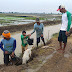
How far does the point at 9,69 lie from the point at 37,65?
80 cm

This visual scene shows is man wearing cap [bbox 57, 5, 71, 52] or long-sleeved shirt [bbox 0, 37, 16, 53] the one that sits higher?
man wearing cap [bbox 57, 5, 71, 52]

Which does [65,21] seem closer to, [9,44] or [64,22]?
[64,22]

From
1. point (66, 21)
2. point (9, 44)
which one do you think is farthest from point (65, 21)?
point (9, 44)

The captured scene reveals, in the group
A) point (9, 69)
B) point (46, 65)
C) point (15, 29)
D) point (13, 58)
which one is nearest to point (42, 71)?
point (46, 65)

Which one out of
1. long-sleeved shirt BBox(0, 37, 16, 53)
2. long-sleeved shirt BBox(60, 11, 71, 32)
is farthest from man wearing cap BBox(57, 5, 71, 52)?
long-sleeved shirt BBox(0, 37, 16, 53)

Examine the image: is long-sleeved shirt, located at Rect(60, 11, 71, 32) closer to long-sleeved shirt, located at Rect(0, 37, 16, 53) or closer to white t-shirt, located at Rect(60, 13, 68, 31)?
white t-shirt, located at Rect(60, 13, 68, 31)

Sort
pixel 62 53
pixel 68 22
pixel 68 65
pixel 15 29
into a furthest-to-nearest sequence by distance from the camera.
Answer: pixel 15 29 < pixel 62 53 < pixel 68 22 < pixel 68 65

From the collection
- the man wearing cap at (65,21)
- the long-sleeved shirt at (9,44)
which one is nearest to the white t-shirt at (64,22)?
the man wearing cap at (65,21)

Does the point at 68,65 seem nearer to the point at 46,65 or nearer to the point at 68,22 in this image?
the point at 46,65

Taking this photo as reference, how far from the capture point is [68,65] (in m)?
3.40

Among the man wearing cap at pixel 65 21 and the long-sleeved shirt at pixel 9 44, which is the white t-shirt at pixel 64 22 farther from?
the long-sleeved shirt at pixel 9 44

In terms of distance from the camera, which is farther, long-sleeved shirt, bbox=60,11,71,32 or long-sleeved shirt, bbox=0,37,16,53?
long-sleeved shirt, bbox=60,11,71,32

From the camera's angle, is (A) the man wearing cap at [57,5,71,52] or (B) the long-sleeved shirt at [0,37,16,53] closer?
(B) the long-sleeved shirt at [0,37,16,53]

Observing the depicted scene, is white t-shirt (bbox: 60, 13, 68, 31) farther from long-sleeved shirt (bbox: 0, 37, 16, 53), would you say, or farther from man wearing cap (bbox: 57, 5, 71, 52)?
long-sleeved shirt (bbox: 0, 37, 16, 53)
